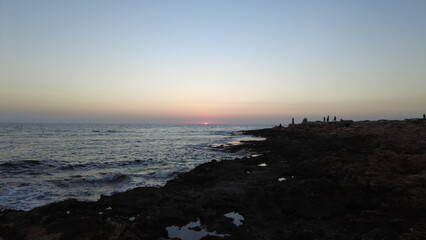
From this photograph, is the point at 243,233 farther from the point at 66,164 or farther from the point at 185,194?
the point at 66,164

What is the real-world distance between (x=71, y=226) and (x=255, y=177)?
9.30 metres

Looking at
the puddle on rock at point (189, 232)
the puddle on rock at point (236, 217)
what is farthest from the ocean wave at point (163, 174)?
the puddle on rock at point (189, 232)

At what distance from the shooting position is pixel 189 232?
8117 millimetres

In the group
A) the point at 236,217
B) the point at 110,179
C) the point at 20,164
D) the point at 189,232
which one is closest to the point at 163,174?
the point at 110,179

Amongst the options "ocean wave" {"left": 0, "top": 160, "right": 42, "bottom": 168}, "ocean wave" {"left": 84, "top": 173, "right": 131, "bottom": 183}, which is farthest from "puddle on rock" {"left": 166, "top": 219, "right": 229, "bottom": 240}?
"ocean wave" {"left": 0, "top": 160, "right": 42, "bottom": 168}

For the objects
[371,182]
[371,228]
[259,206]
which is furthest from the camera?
[371,182]

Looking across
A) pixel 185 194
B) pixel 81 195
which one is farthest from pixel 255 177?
pixel 81 195

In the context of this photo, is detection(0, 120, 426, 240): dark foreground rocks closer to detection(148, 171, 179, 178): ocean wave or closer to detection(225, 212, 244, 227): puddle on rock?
detection(225, 212, 244, 227): puddle on rock

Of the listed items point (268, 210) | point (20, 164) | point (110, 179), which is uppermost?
point (268, 210)

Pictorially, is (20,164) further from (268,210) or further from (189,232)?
(268,210)

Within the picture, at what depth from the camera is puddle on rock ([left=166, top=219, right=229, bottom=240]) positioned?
7.79 meters

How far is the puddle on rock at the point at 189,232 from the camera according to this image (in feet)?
25.5

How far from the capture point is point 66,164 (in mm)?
24375

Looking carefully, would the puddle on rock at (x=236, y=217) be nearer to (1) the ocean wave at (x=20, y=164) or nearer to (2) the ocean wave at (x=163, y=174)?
(2) the ocean wave at (x=163, y=174)
